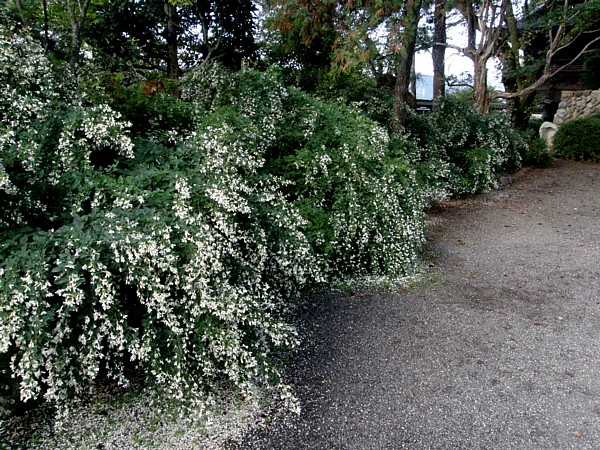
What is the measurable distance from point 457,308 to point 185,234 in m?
2.25

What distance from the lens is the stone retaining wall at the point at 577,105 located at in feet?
40.2

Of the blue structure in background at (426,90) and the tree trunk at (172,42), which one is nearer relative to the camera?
the tree trunk at (172,42)

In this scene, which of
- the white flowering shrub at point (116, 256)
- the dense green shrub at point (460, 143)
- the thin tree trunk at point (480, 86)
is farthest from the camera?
the thin tree trunk at point (480, 86)

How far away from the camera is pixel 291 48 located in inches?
267

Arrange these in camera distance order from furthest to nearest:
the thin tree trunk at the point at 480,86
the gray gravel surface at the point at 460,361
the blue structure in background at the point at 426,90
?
the blue structure in background at the point at 426,90
the thin tree trunk at the point at 480,86
the gray gravel surface at the point at 460,361

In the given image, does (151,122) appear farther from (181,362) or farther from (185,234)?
(181,362)

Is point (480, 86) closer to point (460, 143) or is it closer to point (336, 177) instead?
point (460, 143)

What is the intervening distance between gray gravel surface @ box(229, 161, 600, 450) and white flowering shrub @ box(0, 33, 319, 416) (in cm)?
41

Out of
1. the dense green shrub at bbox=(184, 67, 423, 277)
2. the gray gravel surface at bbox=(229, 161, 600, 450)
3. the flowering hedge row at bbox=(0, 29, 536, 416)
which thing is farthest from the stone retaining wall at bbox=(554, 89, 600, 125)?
the flowering hedge row at bbox=(0, 29, 536, 416)

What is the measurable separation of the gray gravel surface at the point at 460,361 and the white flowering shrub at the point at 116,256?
410 millimetres

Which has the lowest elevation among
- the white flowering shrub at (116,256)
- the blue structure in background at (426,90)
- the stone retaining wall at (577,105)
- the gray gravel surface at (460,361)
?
the gray gravel surface at (460,361)

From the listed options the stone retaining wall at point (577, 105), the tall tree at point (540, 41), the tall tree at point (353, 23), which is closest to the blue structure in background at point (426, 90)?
the tall tree at point (540, 41)

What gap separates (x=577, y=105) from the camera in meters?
12.5

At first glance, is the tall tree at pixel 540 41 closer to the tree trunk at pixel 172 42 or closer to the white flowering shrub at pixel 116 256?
the tree trunk at pixel 172 42
